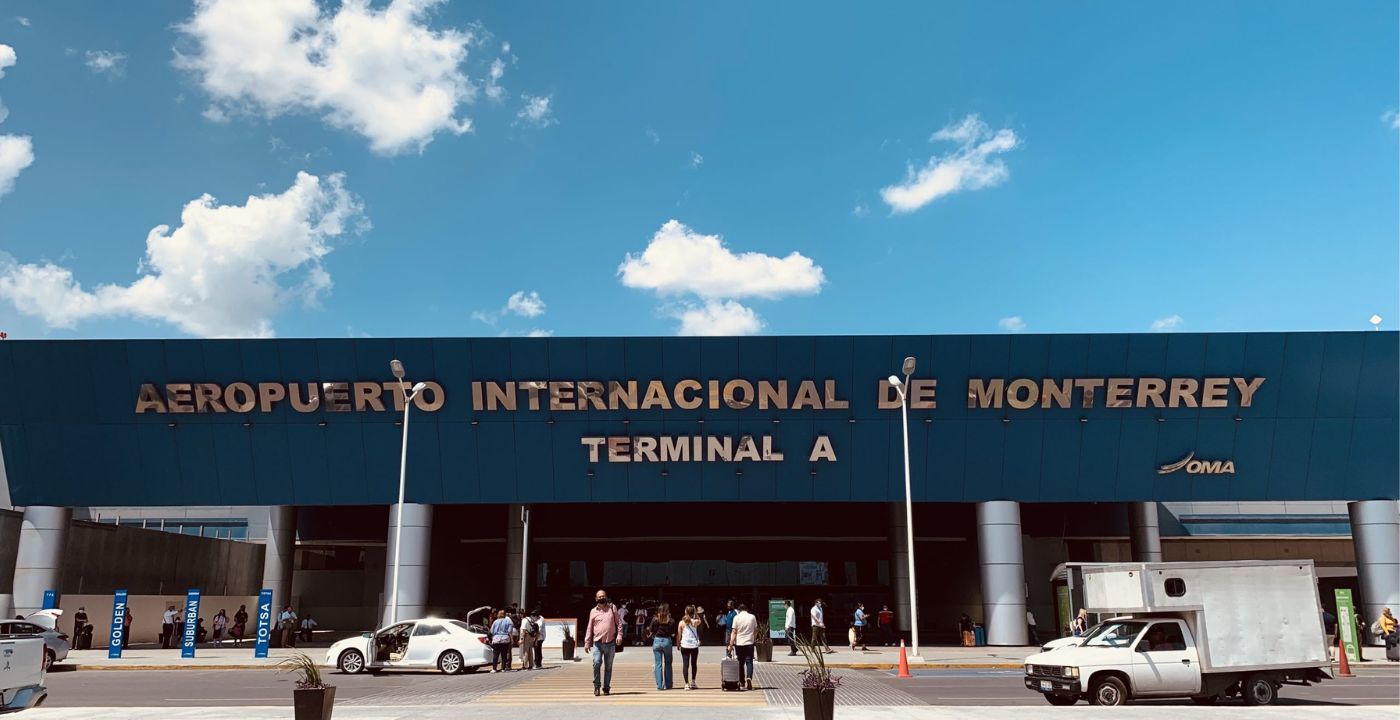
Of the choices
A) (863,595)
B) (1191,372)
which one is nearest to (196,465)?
(863,595)

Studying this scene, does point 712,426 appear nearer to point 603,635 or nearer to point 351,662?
point 351,662

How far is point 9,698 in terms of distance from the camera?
1452cm

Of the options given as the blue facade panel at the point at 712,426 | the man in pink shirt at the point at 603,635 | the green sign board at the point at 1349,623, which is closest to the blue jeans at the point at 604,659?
the man in pink shirt at the point at 603,635

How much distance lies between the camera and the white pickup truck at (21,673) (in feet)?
47.2

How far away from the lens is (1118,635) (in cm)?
1783

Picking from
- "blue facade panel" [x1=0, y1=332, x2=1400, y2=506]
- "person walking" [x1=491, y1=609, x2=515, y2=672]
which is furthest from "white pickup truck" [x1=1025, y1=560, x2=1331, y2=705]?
"blue facade panel" [x1=0, y1=332, x2=1400, y2=506]

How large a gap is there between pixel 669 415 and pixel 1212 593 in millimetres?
19514

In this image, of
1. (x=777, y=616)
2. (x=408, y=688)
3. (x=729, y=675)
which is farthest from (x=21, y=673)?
(x=777, y=616)

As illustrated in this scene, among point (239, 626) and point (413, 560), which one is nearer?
point (413, 560)

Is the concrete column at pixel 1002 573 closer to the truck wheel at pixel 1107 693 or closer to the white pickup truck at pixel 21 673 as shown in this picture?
the truck wheel at pixel 1107 693

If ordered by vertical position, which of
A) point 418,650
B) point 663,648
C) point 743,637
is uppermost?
point 743,637

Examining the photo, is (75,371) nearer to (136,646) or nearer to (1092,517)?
(136,646)

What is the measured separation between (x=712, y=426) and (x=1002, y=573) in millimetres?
11568

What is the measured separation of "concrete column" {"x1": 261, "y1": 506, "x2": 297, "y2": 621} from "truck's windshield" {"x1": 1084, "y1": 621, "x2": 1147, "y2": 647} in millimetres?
36945
